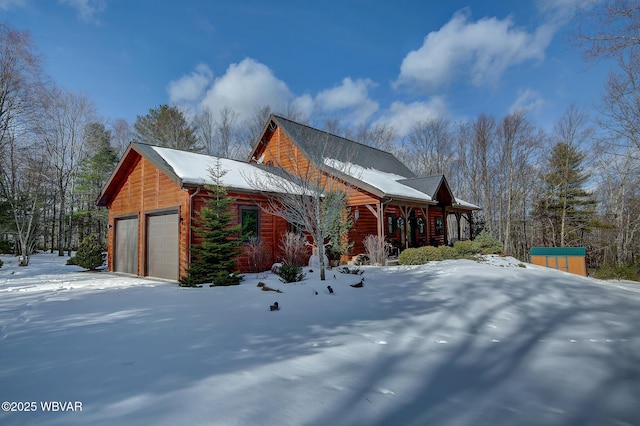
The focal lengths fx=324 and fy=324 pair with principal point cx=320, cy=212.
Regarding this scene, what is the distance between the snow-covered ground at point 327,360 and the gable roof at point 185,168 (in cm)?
466

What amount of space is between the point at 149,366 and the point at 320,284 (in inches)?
193

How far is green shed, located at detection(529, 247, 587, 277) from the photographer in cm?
1567

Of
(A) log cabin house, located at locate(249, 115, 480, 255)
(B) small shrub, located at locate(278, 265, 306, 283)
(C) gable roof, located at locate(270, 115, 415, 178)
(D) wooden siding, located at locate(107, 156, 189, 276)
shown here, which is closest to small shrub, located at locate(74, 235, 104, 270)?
(D) wooden siding, located at locate(107, 156, 189, 276)

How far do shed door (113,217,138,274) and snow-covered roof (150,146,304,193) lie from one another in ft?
10.1

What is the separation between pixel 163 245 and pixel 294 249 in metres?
4.57

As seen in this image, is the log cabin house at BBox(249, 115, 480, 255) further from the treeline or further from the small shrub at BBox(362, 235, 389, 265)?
the treeline

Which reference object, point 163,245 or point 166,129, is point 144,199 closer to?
point 163,245

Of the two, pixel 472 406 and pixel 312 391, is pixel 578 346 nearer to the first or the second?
pixel 472 406

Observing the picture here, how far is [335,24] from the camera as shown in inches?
539

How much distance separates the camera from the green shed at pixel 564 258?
15.7m

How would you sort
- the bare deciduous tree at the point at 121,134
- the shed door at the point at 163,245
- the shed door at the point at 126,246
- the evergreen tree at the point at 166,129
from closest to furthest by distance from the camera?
the shed door at the point at 163,245 → the shed door at the point at 126,246 → the evergreen tree at the point at 166,129 → the bare deciduous tree at the point at 121,134

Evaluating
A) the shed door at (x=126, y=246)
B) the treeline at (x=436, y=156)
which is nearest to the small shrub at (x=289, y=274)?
the treeline at (x=436, y=156)

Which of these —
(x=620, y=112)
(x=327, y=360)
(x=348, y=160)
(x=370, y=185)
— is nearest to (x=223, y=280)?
(x=327, y=360)

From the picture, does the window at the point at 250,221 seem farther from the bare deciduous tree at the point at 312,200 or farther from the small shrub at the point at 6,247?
the small shrub at the point at 6,247
